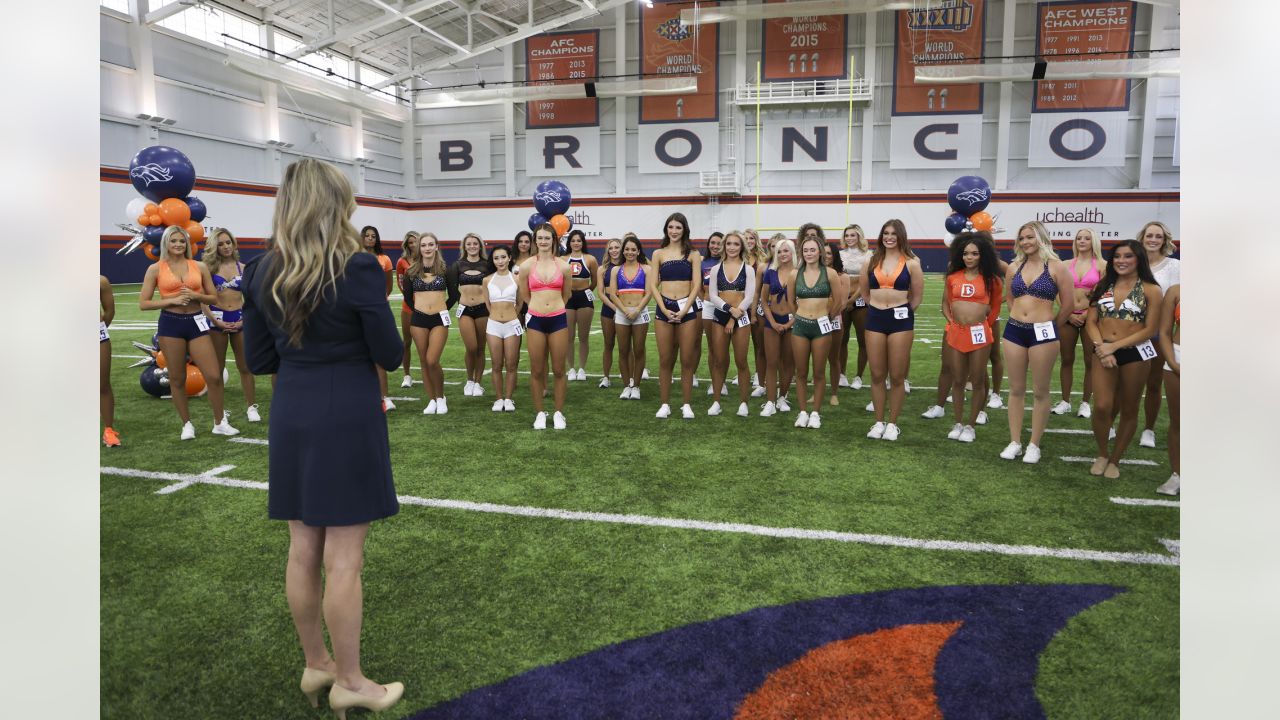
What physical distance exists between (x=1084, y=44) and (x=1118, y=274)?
23852 millimetres

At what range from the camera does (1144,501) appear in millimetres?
4668

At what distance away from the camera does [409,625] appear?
315cm

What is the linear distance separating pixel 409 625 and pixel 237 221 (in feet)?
79.7

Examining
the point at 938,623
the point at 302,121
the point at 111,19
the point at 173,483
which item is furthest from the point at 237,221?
the point at 938,623

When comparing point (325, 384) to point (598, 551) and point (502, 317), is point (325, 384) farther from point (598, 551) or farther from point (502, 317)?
point (502, 317)

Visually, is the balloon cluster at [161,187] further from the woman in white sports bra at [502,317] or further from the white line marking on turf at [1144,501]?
the white line marking on turf at [1144,501]

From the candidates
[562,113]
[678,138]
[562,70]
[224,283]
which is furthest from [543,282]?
[562,70]

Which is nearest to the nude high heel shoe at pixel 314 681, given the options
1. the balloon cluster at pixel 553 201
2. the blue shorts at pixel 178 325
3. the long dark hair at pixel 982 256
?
the blue shorts at pixel 178 325

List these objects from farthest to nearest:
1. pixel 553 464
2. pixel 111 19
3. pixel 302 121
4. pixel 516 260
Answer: pixel 302 121
pixel 111 19
pixel 516 260
pixel 553 464

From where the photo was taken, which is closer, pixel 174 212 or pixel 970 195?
pixel 174 212

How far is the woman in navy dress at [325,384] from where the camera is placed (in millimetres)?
2262

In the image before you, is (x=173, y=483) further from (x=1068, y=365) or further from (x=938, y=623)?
(x=1068, y=365)
